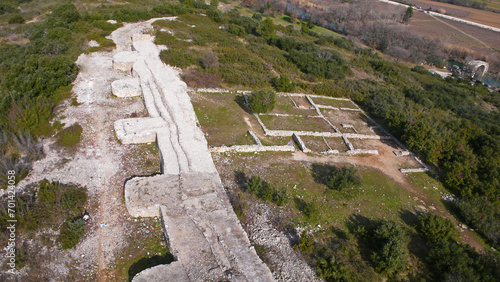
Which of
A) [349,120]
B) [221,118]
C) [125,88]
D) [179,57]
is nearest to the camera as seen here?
[221,118]

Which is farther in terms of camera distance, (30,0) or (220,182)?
(30,0)

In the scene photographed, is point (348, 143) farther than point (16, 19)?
No

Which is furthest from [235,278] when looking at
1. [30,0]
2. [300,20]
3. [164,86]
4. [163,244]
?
[300,20]

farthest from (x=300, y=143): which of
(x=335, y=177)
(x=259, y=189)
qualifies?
(x=259, y=189)

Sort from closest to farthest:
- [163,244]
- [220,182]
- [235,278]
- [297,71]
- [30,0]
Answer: [235,278]
[163,244]
[220,182]
[297,71]
[30,0]

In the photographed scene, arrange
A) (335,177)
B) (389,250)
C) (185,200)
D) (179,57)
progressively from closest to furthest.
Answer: (389,250) < (185,200) < (335,177) < (179,57)

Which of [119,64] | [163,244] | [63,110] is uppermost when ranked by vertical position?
[119,64]

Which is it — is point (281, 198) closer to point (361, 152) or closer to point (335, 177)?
point (335, 177)

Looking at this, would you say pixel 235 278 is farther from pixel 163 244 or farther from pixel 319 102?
pixel 319 102
